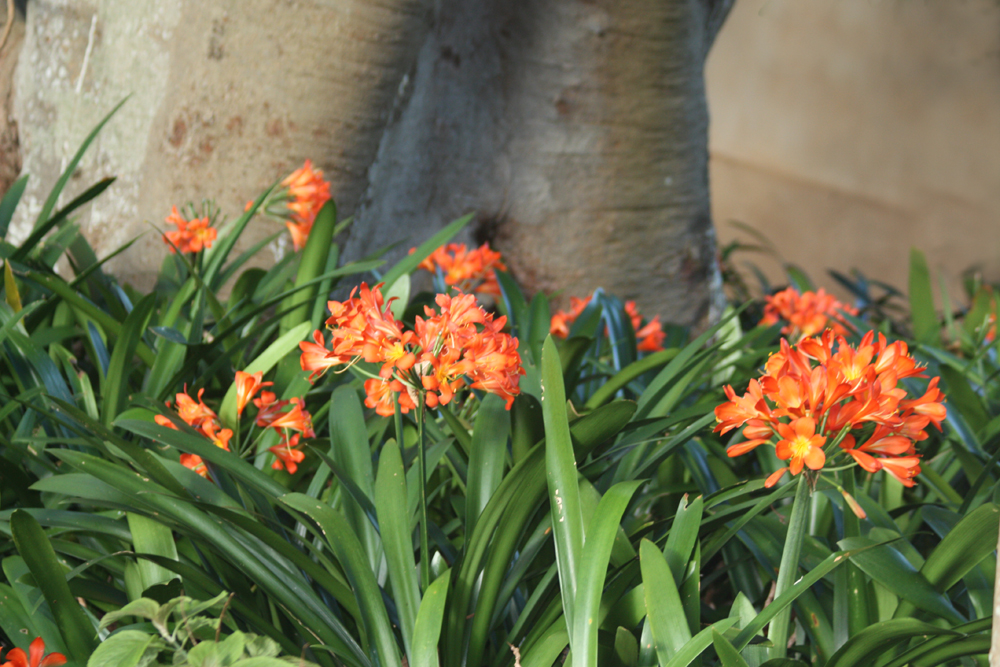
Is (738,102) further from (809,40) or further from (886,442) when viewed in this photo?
(886,442)

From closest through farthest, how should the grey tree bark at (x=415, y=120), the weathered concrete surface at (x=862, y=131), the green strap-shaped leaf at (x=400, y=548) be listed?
the green strap-shaped leaf at (x=400, y=548) < the grey tree bark at (x=415, y=120) < the weathered concrete surface at (x=862, y=131)

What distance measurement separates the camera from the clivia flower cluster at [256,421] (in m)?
0.96

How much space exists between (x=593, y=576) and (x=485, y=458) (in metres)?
0.24

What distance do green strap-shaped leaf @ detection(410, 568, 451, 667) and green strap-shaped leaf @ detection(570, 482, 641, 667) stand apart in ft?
0.45

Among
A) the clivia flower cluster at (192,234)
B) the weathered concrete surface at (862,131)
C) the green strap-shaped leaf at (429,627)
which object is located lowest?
the green strap-shaped leaf at (429,627)

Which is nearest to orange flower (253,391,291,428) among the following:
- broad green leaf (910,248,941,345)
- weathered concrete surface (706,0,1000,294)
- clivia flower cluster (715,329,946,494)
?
clivia flower cluster (715,329,946,494)

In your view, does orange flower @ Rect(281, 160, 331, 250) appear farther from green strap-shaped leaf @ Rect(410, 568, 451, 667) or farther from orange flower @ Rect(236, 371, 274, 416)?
green strap-shaped leaf @ Rect(410, 568, 451, 667)

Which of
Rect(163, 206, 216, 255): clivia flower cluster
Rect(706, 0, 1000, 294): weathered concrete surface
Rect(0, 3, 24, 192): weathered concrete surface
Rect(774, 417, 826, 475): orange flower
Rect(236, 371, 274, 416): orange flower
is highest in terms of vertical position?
Rect(706, 0, 1000, 294): weathered concrete surface

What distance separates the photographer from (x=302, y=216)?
1466 millimetres

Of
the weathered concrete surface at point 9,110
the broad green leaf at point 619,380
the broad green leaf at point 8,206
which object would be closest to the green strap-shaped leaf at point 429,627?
the broad green leaf at point 619,380

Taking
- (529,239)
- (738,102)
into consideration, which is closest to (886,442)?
(529,239)

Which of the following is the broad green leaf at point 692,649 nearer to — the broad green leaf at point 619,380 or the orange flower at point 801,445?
the orange flower at point 801,445

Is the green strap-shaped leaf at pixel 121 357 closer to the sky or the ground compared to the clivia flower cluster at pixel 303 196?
closer to the ground

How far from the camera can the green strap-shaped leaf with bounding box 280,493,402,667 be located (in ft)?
2.56
